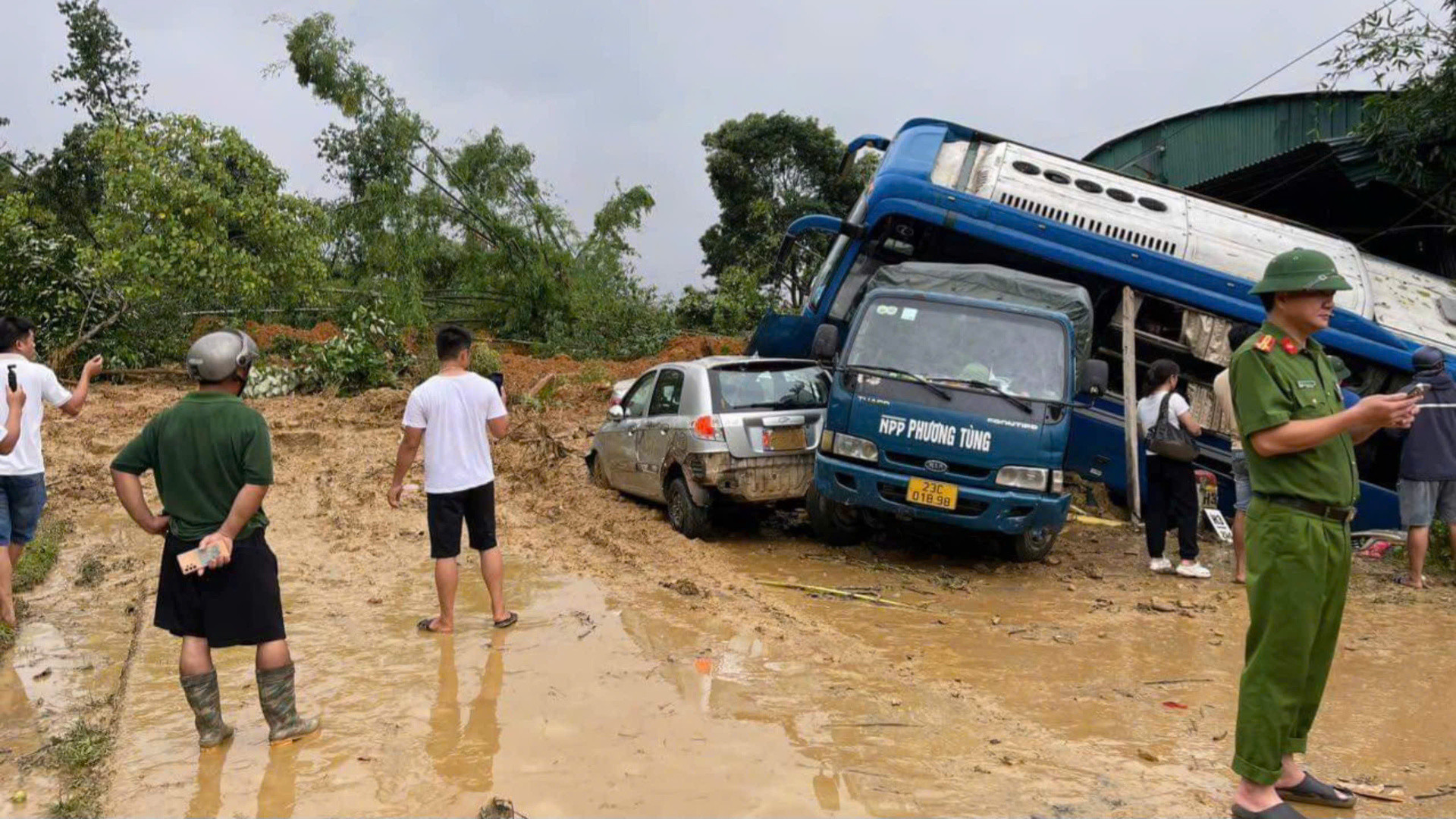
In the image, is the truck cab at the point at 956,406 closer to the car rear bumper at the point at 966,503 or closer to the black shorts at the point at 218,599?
the car rear bumper at the point at 966,503

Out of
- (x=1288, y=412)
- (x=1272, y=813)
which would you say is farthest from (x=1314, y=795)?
(x=1288, y=412)

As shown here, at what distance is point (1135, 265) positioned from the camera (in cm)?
977

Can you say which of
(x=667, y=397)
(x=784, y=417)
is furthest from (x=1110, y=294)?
(x=667, y=397)

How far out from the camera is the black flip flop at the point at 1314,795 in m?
3.92

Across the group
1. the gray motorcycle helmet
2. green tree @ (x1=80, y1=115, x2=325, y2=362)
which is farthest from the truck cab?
green tree @ (x1=80, y1=115, x2=325, y2=362)

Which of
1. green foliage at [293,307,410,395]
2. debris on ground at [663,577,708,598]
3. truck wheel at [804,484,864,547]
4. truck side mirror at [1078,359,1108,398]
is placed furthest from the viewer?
green foliage at [293,307,410,395]

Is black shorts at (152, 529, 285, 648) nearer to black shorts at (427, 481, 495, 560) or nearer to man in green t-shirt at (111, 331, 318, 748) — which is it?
man in green t-shirt at (111, 331, 318, 748)

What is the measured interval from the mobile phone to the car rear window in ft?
15.8

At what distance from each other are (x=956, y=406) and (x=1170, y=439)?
1680 mm

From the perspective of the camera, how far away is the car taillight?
27.6 feet

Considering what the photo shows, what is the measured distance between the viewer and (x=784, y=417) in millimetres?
8656

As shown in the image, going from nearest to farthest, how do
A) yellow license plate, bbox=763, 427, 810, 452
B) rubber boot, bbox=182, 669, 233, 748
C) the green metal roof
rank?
rubber boot, bbox=182, 669, 233, 748 < yellow license plate, bbox=763, 427, 810, 452 < the green metal roof

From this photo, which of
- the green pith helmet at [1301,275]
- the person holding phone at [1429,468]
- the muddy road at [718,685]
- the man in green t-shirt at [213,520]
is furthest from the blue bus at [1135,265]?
the man in green t-shirt at [213,520]

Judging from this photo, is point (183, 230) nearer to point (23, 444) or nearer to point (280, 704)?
point (23, 444)
